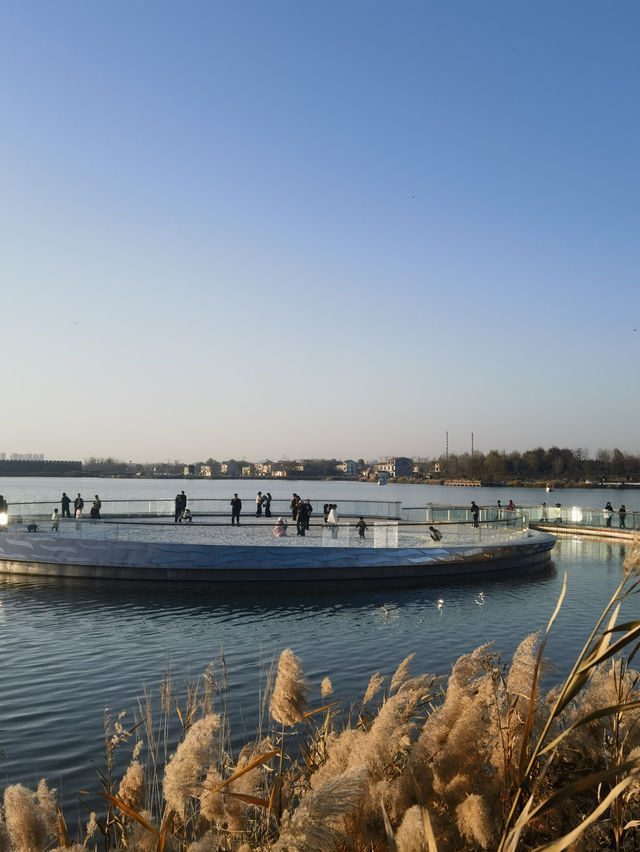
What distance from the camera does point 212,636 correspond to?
16.5 m

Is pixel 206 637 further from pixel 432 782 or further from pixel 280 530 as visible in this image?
pixel 432 782

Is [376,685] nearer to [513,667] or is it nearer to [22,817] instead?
[513,667]

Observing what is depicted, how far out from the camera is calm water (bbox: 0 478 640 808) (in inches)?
418

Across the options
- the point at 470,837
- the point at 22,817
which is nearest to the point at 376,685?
the point at 470,837

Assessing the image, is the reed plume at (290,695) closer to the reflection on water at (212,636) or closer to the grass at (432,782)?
the grass at (432,782)

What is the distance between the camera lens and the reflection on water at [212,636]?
1070 cm

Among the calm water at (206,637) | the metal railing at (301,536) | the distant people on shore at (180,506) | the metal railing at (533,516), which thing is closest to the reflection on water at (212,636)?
the calm water at (206,637)

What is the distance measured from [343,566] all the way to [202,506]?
19.9 m

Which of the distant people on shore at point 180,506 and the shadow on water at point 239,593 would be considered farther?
the distant people on shore at point 180,506

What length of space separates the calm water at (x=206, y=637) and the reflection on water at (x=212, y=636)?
35 millimetres

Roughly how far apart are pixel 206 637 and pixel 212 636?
155 millimetres

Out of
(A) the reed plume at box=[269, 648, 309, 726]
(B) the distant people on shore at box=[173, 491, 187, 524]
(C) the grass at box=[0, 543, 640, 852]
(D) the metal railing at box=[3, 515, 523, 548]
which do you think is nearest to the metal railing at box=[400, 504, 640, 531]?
(D) the metal railing at box=[3, 515, 523, 548]

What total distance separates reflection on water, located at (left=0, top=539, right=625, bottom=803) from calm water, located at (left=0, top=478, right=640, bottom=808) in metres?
0.04

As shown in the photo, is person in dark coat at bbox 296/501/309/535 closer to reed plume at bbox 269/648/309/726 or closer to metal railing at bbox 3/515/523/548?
metal railing at bbox 3/515/523/548
